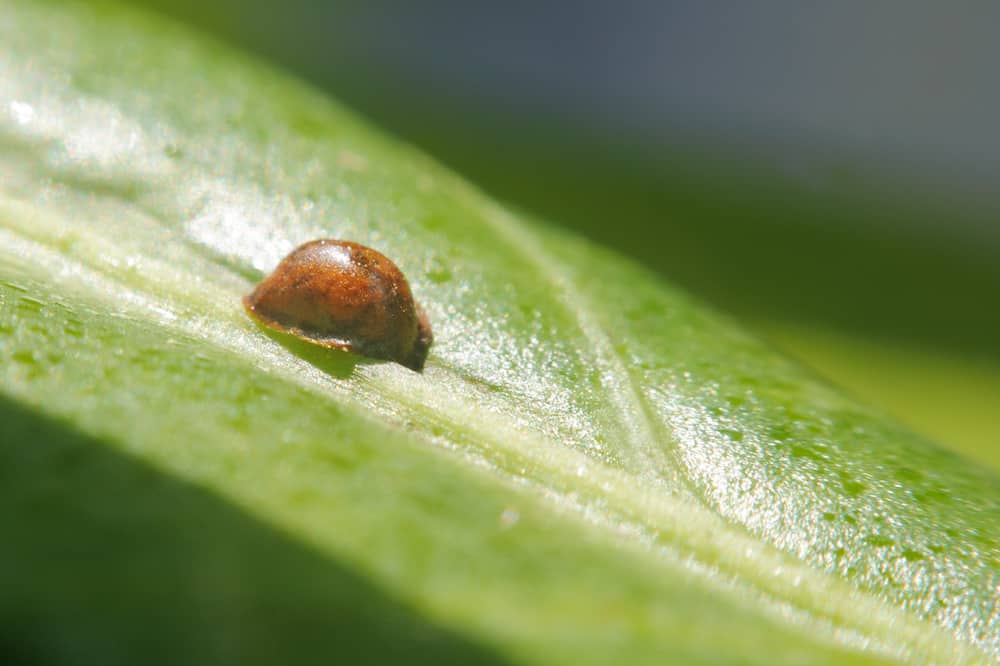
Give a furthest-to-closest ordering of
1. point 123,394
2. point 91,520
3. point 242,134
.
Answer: point 242,134 < point 123,394 < point 91,520

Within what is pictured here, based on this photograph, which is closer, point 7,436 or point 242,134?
point 7,436

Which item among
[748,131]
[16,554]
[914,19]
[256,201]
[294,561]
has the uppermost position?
[914,19]

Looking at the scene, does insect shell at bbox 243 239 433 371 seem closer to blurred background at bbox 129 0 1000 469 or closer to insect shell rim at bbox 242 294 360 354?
insect shell rim at bbox 242 294 360 354

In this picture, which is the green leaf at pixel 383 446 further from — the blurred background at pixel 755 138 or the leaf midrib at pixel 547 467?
the blurred background at pixel 755 138

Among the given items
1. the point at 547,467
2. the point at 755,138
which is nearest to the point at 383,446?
the point at 547,467

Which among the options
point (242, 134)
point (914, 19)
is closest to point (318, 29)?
point (242, 134)

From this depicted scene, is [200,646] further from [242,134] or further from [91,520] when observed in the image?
[242,134]
